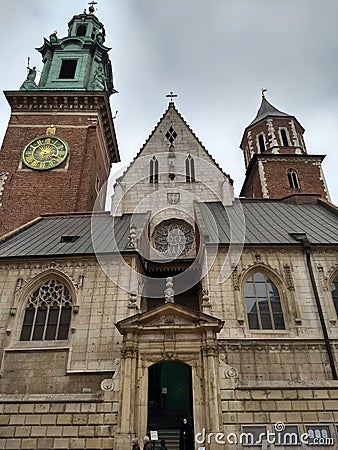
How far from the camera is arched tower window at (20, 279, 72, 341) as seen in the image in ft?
58.2

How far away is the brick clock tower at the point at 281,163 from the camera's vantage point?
→ 107ft

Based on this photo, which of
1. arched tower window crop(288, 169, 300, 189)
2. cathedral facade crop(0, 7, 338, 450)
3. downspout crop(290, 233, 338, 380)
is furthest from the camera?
arched tower window crop(288, 169, 300, 189)

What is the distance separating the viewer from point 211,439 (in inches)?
468

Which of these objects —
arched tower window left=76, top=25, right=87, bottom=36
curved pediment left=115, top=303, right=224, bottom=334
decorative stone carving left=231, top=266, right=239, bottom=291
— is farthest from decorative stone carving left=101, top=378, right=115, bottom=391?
arched tower window left=76, top=25, right=87, bottom=36

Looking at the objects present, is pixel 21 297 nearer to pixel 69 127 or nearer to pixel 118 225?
pixel 118 225

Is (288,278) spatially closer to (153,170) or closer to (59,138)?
(153,170)

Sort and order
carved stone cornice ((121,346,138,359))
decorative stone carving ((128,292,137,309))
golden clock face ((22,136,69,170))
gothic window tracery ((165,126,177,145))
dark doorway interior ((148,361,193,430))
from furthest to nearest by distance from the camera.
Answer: golden clock face ((22,136,69,170)) < gothic window tracery ((165,126,177,145)) < dark doorway interior ((148,361,193,430)) < decorative stone carving ((128,292,137,309)) < carved stone cornice ((121,346,138,359))

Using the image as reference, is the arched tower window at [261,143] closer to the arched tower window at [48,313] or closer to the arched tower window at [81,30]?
the arched tower window at [81,30]

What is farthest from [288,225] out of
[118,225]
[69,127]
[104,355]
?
[69,127]

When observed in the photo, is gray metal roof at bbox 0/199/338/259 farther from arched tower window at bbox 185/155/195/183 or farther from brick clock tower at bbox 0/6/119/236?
brick clock tower at bbox 0/6/119/236

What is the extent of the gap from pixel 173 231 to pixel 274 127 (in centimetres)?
1866

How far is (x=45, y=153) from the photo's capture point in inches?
1271

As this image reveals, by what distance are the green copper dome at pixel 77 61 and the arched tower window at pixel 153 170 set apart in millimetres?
11334

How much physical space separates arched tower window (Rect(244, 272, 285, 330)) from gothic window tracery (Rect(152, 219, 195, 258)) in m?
5.34
